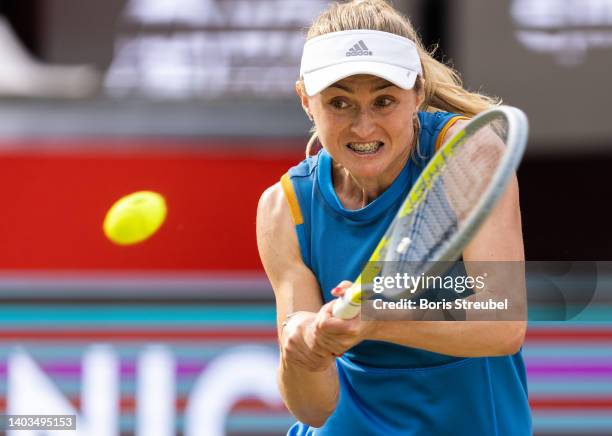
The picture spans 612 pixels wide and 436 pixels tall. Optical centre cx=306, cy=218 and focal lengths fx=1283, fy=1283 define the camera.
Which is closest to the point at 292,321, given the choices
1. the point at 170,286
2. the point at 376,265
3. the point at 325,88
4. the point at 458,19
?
the point at 376,265

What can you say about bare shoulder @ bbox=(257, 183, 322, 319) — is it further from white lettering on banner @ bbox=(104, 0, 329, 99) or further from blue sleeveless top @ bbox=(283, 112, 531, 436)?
white lettering on banner @ bbox=(104, 0, 329, 99)

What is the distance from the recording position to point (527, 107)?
4.31m

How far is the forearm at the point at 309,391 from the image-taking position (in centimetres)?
248

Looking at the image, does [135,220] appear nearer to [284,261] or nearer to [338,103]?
[284,261]

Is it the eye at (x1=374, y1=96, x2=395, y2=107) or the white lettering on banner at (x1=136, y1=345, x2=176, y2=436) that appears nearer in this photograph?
the eye at (x1=374, y1=96, x2=395, y2=107)

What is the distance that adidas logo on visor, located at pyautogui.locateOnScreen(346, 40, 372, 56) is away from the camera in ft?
8.05

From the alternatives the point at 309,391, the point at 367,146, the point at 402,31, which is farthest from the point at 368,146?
the point at 309,391

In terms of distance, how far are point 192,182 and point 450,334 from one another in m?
2.00

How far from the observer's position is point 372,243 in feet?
8.39

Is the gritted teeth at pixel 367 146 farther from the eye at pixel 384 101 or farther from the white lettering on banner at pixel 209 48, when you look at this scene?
the white lettering on banner at pixel 209 48

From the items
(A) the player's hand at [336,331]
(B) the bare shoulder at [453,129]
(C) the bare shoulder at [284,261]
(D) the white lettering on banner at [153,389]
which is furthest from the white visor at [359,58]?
(D) the white lettering on banner at [153,389]

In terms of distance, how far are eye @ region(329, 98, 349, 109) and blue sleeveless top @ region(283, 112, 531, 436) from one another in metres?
0.18

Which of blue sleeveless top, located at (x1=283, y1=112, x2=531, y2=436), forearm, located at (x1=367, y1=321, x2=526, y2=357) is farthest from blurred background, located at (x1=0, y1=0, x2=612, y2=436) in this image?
forearm, located at (x1=367, y1=321, x2=526, y2=357)

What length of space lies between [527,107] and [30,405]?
1.91 metres
